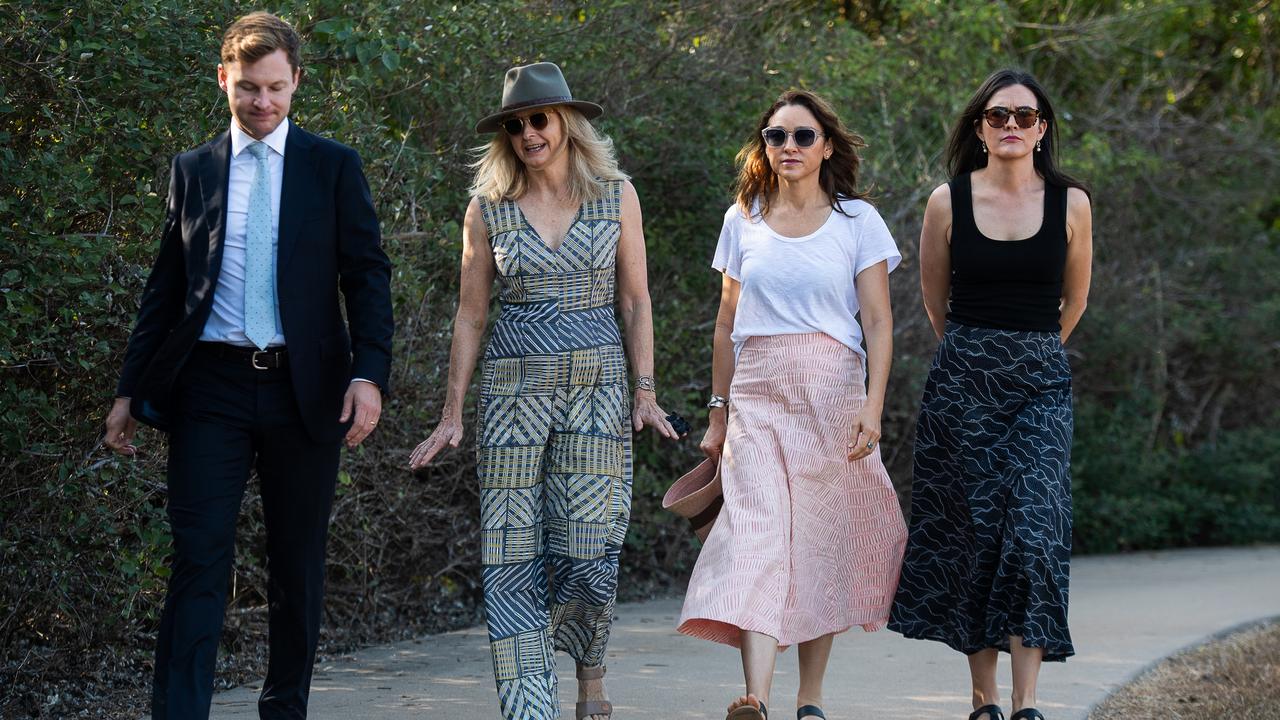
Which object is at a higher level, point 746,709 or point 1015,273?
point 1015,273

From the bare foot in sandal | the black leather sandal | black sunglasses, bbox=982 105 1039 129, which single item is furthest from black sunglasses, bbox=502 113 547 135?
the black leather sandal

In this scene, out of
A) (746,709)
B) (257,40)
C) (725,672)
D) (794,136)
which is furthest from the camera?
(725,672)

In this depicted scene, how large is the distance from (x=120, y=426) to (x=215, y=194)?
26.4 inches

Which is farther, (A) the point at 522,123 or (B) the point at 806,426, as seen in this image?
(B) the point at 806,426

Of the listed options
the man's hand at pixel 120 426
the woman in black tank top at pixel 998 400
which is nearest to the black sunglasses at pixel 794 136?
the woman in black tank top at pixel 998 400

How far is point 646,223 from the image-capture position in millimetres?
8484

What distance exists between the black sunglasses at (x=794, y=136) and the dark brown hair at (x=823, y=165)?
0.07 metres

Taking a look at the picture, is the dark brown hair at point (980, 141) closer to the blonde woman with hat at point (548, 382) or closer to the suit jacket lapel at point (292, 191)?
the blonde woman with hat at point (548, 382)

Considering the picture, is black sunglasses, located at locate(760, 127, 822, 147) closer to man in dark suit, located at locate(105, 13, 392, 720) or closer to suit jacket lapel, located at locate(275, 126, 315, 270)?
man in dark suit, located at locate(105, 13, 392, 720)

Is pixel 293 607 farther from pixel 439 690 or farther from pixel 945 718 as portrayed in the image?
pixel 945 718

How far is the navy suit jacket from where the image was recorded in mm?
4035

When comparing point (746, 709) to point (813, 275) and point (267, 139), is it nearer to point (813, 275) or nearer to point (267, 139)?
point (813, 275)

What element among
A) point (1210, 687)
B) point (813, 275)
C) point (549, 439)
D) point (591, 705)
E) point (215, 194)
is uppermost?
point (215, 194)

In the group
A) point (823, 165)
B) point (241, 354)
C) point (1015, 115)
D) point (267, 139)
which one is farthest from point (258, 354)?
point (1015, 115)
